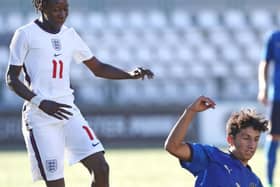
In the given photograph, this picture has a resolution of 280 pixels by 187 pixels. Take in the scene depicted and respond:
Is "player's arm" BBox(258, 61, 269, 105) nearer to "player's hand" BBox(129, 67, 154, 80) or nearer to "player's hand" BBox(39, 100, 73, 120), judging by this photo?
"player's hand" BBox(129, 67, 154, 80)

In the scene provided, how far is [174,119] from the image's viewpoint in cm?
2023

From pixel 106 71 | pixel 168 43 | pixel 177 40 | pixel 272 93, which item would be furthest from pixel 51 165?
pixel 177 40

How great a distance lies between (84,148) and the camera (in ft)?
22.8

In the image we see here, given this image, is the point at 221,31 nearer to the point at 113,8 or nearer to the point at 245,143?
the point at 113,8

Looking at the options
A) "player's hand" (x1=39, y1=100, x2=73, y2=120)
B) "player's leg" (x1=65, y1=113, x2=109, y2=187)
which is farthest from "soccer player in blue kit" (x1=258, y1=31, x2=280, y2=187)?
"player's hand" (x1=39, y1=100, x2=73, y2=120)

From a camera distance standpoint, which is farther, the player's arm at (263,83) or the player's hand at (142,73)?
the player's arm at (263,83)

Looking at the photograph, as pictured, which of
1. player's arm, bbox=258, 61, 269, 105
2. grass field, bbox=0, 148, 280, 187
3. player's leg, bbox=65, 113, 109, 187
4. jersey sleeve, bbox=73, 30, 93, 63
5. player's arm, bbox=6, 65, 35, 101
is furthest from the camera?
grass field, bbox=0, 148, 280, 187

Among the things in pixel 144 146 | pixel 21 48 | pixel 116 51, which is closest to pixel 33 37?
pixel 21 48

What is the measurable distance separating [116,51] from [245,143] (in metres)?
18.5

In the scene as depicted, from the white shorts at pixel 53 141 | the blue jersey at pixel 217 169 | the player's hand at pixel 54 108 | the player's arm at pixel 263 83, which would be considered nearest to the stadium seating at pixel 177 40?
the player's arm at pixel 263 83

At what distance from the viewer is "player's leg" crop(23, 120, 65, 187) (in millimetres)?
6887

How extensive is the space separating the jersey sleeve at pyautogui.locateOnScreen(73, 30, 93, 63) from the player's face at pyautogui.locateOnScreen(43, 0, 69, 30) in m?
0.32

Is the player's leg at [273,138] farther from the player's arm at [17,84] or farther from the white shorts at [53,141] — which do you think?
the player's arm at [17,84]

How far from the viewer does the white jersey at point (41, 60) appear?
6820mm
